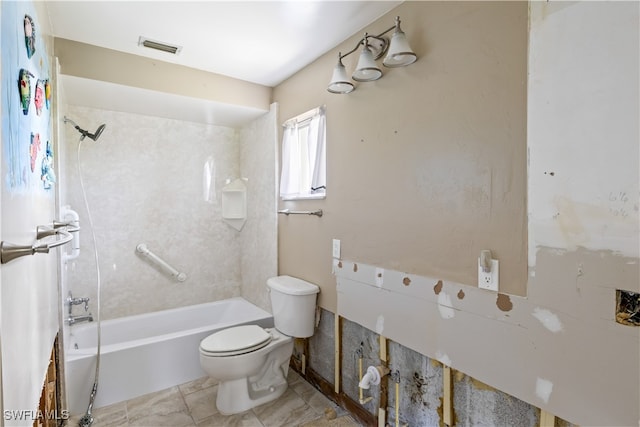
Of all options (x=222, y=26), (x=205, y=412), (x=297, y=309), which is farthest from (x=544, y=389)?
(x=222, y=26)

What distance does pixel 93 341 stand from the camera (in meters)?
2.63

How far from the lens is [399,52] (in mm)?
1522

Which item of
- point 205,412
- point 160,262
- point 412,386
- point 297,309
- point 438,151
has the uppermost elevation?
point 438,151

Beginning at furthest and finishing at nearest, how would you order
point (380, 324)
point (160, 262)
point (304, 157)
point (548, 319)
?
1. point (160, 262)
2. point (304, 157)
3. point (380, 324)
4. point (548, 319)

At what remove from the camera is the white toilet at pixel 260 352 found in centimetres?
207

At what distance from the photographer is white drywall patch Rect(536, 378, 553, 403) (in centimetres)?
114

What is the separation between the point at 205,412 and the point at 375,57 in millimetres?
2458

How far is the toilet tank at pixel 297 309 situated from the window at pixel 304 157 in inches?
26.5

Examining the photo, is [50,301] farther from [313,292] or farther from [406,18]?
[406,18]

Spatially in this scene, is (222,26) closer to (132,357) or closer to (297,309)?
(297,309)

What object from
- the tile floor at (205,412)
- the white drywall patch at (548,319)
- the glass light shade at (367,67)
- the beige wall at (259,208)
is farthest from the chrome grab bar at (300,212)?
the white drywall patch at (548,319)

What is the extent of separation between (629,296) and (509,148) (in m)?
0.61

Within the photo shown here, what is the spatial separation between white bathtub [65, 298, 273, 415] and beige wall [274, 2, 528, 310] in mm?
1195

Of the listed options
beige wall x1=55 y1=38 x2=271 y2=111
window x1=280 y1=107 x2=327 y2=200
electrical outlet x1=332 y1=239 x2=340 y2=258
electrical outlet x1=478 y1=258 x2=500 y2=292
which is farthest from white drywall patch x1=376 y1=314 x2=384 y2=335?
beige wall x1=55 y1=38 x2=271 y2=111
